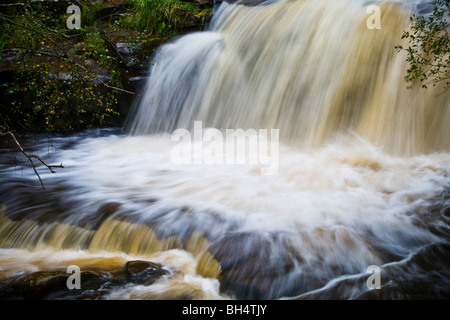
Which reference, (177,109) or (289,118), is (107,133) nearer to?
(177,109)

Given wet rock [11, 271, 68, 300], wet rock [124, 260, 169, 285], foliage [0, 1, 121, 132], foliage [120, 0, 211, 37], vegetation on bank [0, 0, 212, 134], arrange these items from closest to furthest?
wet rock [11, 271, 68, 300] < wet rock [124, 260, 169, 285] < foliage [0, 1, 121, 132] < vegetation on bank [0, 0, 212, 134] < foliage [120, 0, 211, 37]

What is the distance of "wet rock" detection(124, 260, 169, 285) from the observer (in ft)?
8.91

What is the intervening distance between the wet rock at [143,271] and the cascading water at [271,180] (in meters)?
0.07

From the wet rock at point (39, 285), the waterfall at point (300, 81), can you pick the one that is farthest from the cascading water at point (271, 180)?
the wet rock at point (39, 285)

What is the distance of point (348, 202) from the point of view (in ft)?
12.3

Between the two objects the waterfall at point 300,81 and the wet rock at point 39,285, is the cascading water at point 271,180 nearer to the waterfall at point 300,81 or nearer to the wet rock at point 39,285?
the waterfall at point 300,81

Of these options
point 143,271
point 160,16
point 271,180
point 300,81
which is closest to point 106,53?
point 160,16

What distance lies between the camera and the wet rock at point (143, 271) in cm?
271

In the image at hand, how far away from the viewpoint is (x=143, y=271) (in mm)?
2781

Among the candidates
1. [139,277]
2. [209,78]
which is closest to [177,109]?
[209,78]

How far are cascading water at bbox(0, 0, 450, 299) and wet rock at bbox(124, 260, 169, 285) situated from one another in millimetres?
73

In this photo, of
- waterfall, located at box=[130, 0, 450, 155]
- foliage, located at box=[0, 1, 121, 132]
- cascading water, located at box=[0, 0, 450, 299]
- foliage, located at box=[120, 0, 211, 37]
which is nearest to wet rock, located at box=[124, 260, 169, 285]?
cascading water, located at box=[0, 0, 450, 299]

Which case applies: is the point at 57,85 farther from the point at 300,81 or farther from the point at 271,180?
the point at 300,81

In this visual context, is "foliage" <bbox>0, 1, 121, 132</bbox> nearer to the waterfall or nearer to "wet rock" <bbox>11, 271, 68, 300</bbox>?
the waterfall
